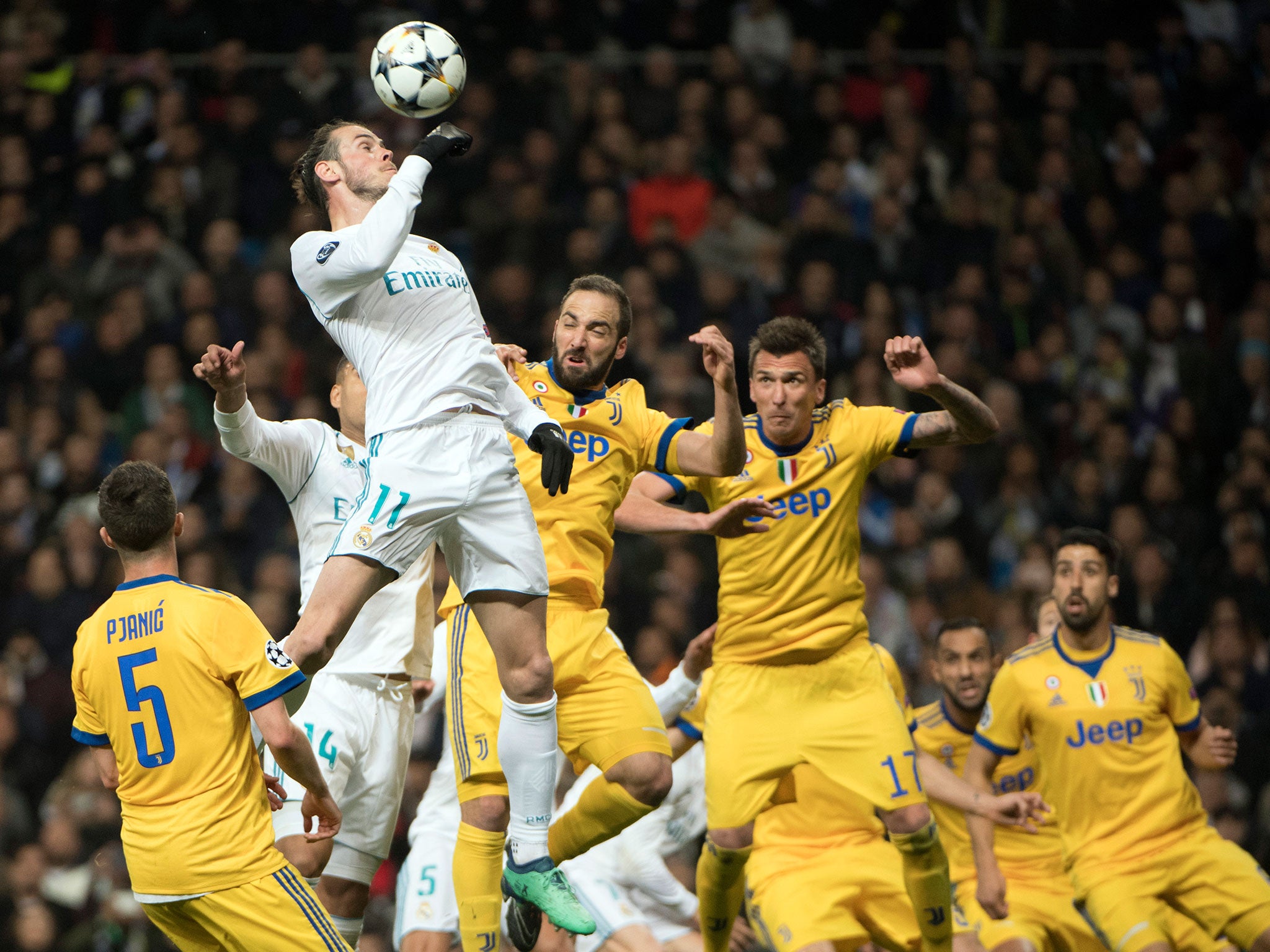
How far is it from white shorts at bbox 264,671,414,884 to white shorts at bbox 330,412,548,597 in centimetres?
154

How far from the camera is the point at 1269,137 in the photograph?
1310 centimetres

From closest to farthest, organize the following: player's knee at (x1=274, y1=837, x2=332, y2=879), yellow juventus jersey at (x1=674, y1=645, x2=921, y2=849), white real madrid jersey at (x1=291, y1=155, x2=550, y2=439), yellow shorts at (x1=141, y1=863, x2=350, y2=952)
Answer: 1. yellow shorts at (x1=141, y1=863, x2=350, y2=952)
2. white real madrid jersey at (x1=291, y1=155, x2=550, y2=439)
3. player's knee at (x1=274, y1=837, x2=332, y2=879)
4. yellow juventus jersey at (x1=674, y1=645, x2=921, y2=849)

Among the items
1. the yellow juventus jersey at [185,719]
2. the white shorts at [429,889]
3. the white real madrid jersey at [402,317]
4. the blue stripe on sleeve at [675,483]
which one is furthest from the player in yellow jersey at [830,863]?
the yellow juventus jersey at [185,719]

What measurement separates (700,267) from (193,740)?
25.4ft

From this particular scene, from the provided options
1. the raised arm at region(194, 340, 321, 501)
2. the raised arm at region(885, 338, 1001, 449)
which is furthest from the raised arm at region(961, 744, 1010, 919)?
the raised arm at region(194, 340, 321, 501)

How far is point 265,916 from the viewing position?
15.6 ft

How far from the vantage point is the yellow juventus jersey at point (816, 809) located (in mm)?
7320

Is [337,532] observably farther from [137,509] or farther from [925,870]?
[925,870]

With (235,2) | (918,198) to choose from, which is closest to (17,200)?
(235,2)

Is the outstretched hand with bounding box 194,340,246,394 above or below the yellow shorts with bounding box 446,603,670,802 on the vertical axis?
above

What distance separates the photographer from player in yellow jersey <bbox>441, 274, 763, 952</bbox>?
19.3 feet

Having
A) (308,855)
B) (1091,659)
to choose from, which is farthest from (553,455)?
(1091,659)

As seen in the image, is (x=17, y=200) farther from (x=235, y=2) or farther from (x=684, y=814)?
(x=684, y=814)

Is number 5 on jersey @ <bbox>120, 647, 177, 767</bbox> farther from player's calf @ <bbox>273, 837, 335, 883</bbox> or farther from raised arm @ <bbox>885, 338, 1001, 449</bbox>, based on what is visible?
raised arm @ <bbox>885, 338, 1001, 449</bbox>
